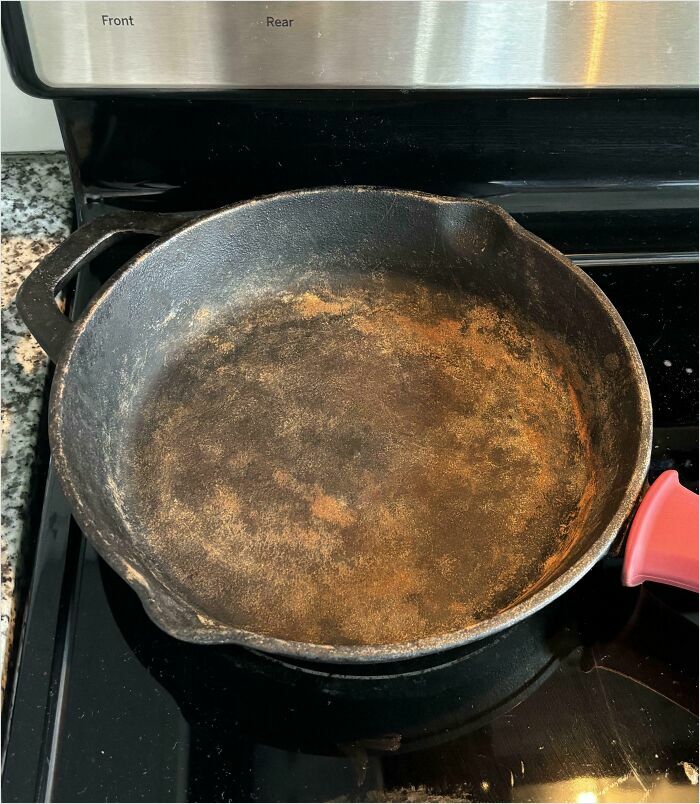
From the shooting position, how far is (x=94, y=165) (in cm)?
64

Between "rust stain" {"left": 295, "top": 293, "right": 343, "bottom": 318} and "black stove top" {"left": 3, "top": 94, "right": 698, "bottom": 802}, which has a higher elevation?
"rust stain" {"left": 295, "top": 293, "right": 343, "bottom": 318}

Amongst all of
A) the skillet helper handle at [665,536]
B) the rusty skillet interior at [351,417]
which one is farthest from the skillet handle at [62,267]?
the skillet helper handle at [665,536]

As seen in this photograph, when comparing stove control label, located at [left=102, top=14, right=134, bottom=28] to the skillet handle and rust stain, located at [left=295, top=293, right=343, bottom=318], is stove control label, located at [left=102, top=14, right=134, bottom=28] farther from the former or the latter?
rust stain, located at [left=295, top=293, right=343, bottom=318]

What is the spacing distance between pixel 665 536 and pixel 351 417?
0.25 m

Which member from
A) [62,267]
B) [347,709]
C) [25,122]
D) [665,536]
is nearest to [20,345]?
[62,267]

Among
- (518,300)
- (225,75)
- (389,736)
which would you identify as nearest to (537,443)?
(518,300)

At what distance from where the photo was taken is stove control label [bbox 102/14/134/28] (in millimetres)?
534

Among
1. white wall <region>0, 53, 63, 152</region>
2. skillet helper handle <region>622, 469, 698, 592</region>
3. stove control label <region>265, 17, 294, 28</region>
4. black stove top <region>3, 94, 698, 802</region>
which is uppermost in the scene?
stove control label <region>265, 17, 294, 28</region>

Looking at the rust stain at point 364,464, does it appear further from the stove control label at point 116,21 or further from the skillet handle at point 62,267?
the stove control label at point 116,21

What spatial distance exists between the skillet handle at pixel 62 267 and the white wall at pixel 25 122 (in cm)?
18

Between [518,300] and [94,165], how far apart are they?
15.3 inches

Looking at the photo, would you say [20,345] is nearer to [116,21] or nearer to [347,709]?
[116,21]

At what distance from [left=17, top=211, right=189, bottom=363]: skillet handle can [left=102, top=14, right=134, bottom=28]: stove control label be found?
13 centimetres

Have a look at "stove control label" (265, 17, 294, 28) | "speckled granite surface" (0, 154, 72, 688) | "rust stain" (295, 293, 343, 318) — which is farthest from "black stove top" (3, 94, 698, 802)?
"stove control label" (265, 17, 294, 28)
